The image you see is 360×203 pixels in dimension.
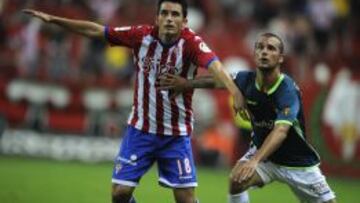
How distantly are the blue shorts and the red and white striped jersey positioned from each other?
0.08m

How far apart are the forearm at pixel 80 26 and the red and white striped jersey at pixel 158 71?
9cm

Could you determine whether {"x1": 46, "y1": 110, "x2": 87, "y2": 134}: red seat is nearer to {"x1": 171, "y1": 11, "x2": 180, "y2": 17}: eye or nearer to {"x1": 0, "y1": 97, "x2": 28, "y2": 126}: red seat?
{"x1": 0, "y1": 97, "x2": 28, "y2": 126}: red seat

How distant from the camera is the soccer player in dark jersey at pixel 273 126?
847cm

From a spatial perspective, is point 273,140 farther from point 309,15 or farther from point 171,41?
point 309,15

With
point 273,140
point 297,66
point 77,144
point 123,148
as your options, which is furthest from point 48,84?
point 273,140

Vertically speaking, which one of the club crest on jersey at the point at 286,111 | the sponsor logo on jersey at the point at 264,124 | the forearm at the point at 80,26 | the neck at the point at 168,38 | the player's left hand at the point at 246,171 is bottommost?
the player's left hand at the point at 246,171

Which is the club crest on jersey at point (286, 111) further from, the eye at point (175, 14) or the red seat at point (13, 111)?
the red seat at point (13, 111)

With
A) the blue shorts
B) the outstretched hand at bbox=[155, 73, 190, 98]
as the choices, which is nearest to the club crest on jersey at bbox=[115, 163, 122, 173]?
the blue shorts

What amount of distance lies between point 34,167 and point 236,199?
6831 mm

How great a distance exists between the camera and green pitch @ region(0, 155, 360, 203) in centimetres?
1161

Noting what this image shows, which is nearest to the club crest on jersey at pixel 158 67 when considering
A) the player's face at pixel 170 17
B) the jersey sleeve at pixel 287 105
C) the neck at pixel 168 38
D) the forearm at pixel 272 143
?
the neck at pixel 168 38

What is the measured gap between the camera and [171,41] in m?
8.64

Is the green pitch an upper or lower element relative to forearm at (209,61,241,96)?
lower

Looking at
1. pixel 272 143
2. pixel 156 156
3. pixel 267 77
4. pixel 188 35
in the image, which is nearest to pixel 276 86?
pixel 267 77
